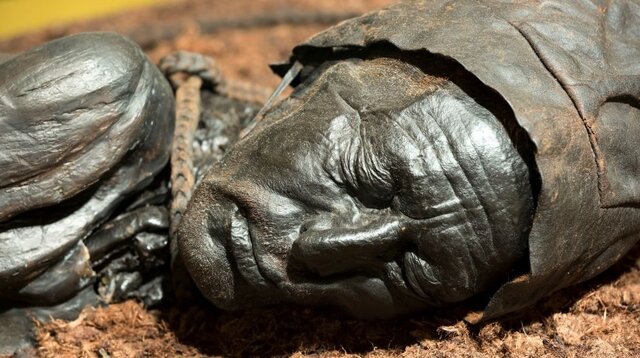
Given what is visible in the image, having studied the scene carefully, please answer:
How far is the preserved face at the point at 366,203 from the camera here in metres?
1.48

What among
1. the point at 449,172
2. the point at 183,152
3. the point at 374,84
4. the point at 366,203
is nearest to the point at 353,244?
the point at 366,203

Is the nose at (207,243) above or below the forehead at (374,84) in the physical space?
below

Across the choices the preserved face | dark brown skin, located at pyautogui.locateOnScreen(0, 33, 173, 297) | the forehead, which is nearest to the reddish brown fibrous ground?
the preserved face

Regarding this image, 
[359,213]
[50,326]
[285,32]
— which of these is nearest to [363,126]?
[359,213]

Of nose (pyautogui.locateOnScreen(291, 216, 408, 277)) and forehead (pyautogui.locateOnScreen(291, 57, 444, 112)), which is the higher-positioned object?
forehead (pyautogui.locateOnScreen(291, 57, 444, 112))

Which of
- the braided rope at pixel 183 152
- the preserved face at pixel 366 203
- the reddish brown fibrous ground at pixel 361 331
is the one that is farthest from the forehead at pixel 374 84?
the reddish brown fibrous ground at pixel 361 331

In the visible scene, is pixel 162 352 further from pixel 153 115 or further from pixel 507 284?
pixel 507 284

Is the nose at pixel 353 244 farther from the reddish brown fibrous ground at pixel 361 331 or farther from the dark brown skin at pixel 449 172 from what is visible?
the reddish brown fibrous ground at pixel 361 331

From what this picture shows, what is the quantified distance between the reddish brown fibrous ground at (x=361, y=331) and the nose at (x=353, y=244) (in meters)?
0.29

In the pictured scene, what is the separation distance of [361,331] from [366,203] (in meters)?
0.41

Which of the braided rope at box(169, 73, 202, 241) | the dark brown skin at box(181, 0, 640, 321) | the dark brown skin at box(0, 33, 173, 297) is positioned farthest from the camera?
the braided rope at box(169, 73, 202, 241)

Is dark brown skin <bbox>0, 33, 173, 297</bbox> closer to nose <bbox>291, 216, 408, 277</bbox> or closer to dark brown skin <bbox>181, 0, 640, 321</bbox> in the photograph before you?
dark brown skin <bbox>181, 0, 640, 321</bbox>

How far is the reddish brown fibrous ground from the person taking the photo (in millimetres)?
1691

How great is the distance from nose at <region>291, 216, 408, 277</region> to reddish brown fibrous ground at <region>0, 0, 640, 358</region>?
29 cm
